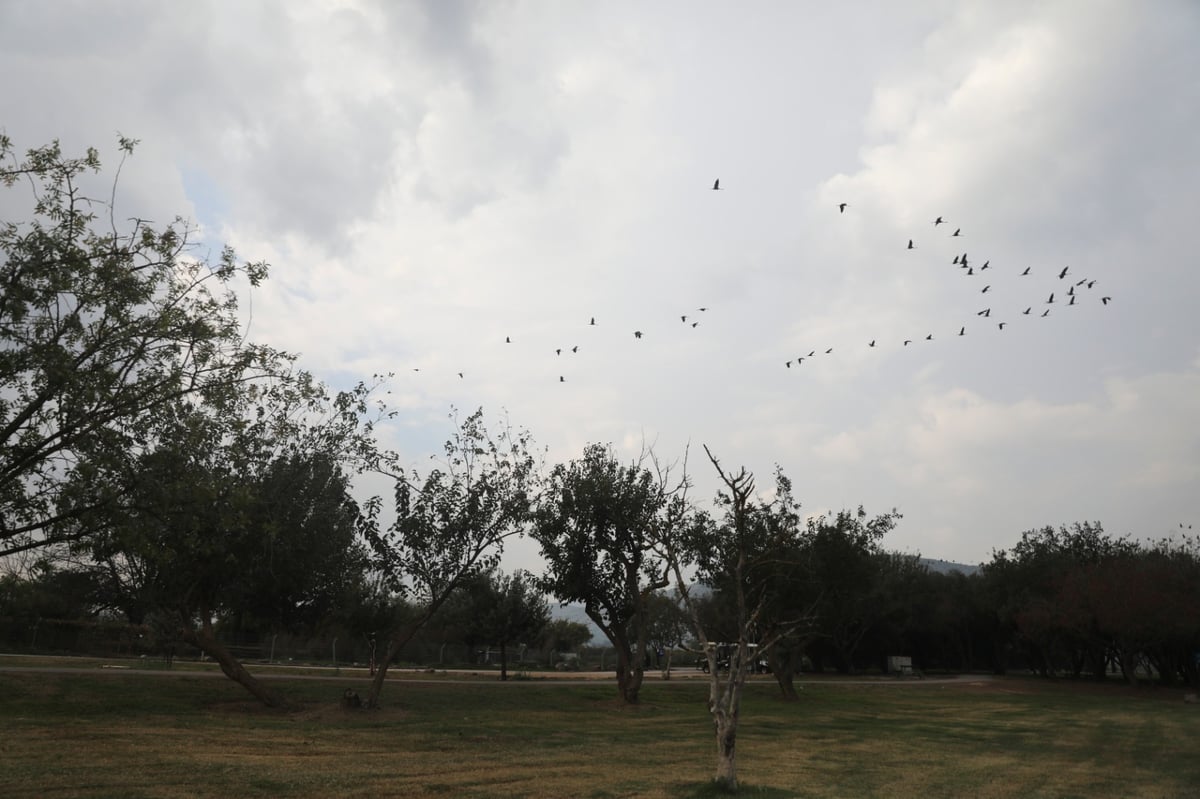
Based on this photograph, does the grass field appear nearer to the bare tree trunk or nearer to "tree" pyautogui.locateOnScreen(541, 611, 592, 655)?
the bare tree trunk

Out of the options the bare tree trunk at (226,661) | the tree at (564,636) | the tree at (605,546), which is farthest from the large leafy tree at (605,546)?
the tree at (564,636)

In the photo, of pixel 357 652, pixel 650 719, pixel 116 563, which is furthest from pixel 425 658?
pixel 116 563

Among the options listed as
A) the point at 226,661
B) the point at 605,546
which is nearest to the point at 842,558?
the point at 605,546

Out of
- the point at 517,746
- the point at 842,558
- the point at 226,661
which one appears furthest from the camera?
the point at 842,558

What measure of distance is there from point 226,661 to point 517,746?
1334 centimetres

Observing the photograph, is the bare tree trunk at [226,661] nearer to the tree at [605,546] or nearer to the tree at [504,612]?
the tree at [605,546]

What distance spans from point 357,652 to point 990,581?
62.1 m

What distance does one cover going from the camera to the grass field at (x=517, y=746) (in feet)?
55.8

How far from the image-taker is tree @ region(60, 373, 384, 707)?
15.7 meters

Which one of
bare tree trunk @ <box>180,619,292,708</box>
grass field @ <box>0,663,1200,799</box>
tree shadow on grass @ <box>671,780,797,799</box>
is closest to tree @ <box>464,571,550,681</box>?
grass field @ <box>0,663,1200,799</box>

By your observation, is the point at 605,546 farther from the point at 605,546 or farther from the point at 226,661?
the point at 226,661

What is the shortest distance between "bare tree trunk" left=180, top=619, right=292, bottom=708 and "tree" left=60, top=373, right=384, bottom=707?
0.16ft

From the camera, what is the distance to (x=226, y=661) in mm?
30562

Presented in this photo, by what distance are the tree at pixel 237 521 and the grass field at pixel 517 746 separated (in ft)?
12.3
